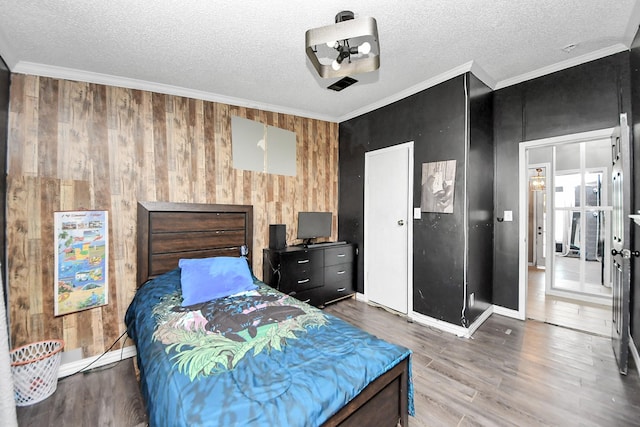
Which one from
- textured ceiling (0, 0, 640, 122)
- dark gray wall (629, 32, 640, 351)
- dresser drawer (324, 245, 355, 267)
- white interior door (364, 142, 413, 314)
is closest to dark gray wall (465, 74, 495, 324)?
textured ceiling (0, 0, 640, 122)

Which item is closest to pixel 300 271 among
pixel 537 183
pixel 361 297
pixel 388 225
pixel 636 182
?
pixel 361 297

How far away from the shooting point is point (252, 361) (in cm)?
136

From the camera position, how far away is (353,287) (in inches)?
159

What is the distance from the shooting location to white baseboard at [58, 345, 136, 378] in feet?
7.57

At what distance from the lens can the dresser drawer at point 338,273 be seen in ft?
12.1

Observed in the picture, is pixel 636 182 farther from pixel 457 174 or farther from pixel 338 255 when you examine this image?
pixel 338 255

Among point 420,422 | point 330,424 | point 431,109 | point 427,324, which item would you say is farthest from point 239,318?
point 431,109

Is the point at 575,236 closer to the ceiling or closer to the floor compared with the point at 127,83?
closer to the floor

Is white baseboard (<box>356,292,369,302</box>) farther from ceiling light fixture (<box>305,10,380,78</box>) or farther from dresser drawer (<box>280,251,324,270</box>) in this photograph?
ceiling light fixture (<box>305,10,380,78</box>)

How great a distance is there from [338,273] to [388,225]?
40.0 inches

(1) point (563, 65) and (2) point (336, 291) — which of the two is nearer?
(1) point (563, 65)

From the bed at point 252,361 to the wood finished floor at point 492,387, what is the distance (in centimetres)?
51

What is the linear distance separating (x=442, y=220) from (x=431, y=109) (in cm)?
131

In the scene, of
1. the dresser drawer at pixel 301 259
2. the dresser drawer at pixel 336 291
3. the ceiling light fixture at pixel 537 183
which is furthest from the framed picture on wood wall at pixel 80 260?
the ceiling light fixture at pixel 537 183
